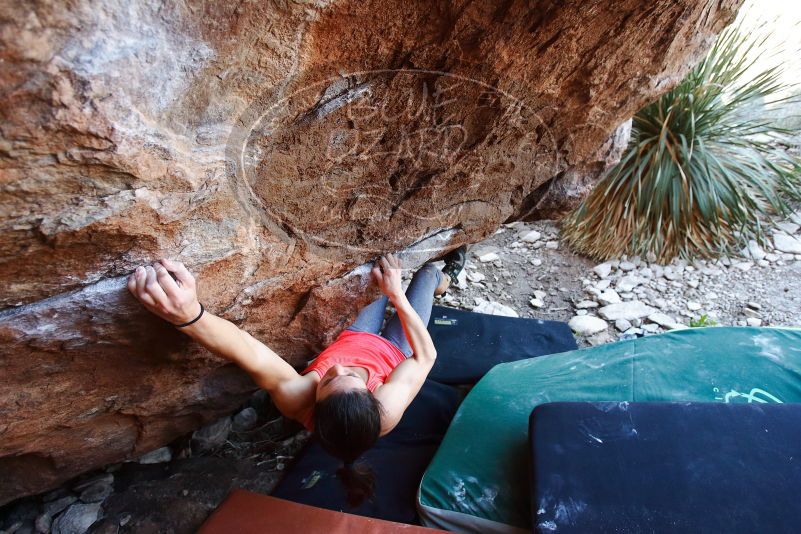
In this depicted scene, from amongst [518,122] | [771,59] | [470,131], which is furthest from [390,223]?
[771,59]

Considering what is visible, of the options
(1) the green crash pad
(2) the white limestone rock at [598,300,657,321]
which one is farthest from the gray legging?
(2) the white limestone rock at [598,300,657,321]

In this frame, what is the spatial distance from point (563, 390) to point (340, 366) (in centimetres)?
90

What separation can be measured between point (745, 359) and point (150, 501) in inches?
90.7

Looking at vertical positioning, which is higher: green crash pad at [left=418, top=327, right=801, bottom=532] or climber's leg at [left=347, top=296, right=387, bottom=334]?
climber's leg at [left=347, top=296, right=387, bottom=334]

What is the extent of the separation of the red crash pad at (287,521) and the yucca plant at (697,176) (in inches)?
108

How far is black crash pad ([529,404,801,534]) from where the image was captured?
1354 millimetres

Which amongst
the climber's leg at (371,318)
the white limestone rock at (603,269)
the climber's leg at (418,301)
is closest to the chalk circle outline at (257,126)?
the climber's leg at (371,318)

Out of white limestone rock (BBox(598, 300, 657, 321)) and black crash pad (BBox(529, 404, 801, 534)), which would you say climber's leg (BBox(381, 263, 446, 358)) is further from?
white limestone rock (BBox(598, 300, 657, 321))

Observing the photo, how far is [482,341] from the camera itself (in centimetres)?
277

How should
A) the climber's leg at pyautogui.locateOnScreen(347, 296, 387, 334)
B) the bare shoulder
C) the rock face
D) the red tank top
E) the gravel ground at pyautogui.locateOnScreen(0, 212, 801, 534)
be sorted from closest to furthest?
the rock face < the bare shoulder < the red tank top < the gravel ground at pyautogui.locateOnScreen(0, 212, 801, 534) < the climber's leg at pyautogui.locateOnScreen(347, 296, 387, 334)

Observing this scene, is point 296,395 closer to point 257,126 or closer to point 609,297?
point 257,126

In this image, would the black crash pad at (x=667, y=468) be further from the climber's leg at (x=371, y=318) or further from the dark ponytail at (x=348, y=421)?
the climber's leg at (x=371, y=318)

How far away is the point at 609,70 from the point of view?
1.58 metres

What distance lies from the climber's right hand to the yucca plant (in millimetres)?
2997
